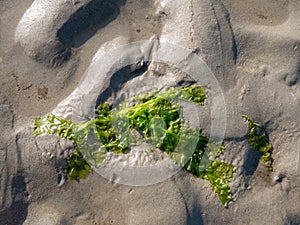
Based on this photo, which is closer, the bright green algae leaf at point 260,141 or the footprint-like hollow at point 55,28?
the bright green algae leaf at point 260,141

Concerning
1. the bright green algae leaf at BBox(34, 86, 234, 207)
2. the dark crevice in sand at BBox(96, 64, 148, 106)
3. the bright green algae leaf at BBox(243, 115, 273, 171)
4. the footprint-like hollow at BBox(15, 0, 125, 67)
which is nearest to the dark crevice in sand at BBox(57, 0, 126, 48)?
the footprint-like hollow at BBox(15, 0, 125, 67)

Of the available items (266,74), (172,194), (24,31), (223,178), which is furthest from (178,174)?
(24,31)

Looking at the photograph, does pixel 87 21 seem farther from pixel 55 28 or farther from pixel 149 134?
pixel 149 134

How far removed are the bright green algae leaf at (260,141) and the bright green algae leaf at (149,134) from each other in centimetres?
31

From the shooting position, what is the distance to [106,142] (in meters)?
3.29

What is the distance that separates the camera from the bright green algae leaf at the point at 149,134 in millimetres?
3209

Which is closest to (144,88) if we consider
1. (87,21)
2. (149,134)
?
(149,134)

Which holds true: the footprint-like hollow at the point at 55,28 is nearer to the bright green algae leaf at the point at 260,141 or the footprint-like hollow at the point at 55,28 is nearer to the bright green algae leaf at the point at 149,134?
the bright green algae leaf at the point at 149,134

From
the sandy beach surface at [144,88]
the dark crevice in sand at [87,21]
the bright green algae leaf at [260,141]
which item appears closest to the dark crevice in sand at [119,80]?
the sandy beach surface at [144,88]

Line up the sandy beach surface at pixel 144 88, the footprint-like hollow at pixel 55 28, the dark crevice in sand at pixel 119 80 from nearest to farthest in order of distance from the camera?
the sandy beach surface at pixel 144 88
the dark crevice in sand at pixel 119 80
the footprint-like hollow at pixel 55 28

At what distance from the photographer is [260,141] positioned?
325 cm

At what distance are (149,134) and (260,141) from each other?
105cm

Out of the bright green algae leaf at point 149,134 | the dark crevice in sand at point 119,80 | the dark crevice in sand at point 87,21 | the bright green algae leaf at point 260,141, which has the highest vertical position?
the dark crevice in sand at point 87,21

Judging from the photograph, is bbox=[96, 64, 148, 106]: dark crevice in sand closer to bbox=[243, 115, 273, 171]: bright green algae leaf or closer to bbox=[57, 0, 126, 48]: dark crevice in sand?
bbox=[57, 0, 126, 48]: dark crevice in sand
